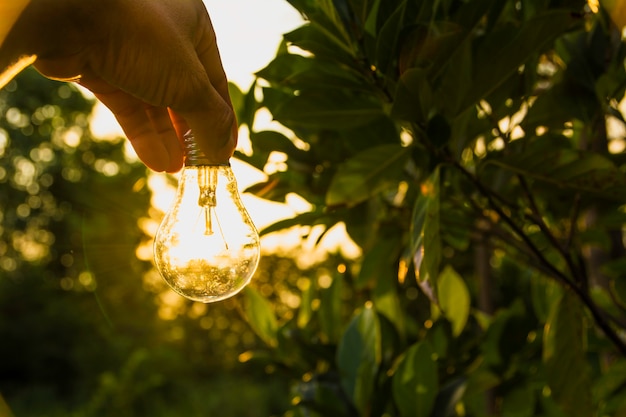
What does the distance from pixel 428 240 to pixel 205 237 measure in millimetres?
242

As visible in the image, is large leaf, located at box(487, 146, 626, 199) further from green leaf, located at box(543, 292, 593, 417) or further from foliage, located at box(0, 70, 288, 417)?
foliage, located at box(0, 70, 288, 417)

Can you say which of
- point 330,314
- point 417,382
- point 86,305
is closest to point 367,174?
point 417,382

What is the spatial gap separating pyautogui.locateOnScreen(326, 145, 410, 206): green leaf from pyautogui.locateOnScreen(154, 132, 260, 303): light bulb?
0.25m

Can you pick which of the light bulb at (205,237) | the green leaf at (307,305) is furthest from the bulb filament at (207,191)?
the green leaf at (307,305)

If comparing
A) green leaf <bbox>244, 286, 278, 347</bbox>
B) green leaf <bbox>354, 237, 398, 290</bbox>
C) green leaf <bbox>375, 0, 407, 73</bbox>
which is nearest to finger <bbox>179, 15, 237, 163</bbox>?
green leaf <bbox>375, 0, 407, 73</bbox>

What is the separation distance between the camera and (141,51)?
1.98 feet

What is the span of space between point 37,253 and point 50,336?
6.06 metres

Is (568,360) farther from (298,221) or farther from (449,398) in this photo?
(298,221)

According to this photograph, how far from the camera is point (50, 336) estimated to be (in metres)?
13.6

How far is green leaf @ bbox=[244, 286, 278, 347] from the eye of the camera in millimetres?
1475

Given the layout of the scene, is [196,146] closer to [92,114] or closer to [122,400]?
[122,400]

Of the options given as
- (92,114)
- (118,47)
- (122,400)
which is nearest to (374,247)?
(118,47)

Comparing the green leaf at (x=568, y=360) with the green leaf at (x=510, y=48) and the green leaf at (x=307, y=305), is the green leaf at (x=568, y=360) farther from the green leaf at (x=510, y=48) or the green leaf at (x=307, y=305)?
the green leaf at (x=307, y=305)

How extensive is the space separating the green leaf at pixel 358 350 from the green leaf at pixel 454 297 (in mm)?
247
